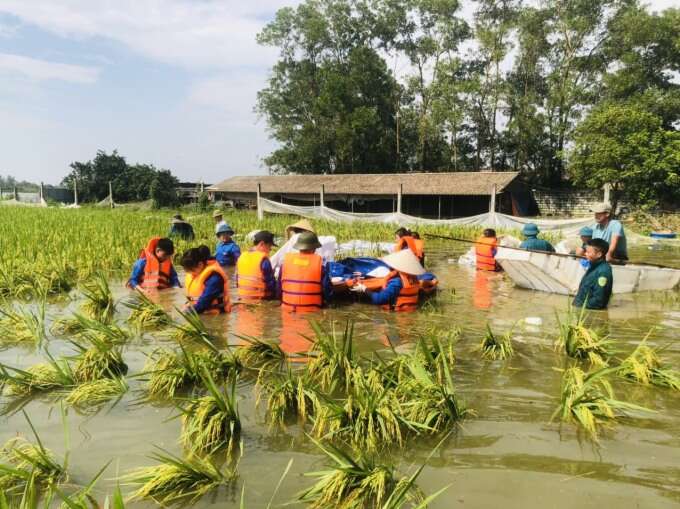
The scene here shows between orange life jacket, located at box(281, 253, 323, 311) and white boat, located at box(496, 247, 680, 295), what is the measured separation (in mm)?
3812

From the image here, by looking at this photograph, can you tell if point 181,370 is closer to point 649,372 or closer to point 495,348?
point 495,348

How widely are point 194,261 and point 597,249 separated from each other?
194 inches

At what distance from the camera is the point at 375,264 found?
8195 mm

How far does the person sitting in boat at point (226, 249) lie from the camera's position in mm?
10039

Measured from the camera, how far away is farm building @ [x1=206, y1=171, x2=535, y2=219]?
25625 mm

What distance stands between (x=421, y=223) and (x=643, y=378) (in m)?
15.3

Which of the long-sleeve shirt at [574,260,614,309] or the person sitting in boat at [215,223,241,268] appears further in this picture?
the person sitting in boat at [215,223,241,268]

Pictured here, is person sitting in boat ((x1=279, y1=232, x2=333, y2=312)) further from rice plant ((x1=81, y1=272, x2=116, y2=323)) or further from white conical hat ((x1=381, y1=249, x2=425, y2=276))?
rice plant ((x1=81, y1=272, x2=116, y2=323))

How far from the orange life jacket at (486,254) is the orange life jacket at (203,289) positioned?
19.8 ft

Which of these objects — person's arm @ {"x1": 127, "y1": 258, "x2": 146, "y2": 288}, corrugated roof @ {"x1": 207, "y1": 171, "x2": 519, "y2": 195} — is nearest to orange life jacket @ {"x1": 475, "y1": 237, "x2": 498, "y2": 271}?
person's arm @ {"x1": 127, "y1": 258, "x2": 146, "y2": 288}

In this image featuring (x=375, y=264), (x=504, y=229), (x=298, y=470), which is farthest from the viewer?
(x=504, y=229)

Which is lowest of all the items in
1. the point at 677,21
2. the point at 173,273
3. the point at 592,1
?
the point at 173,273

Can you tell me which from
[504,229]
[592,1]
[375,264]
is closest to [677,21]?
[592,1]

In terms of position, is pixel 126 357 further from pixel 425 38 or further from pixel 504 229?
pixel 425 38
